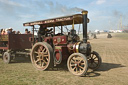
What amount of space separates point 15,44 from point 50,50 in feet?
9.59

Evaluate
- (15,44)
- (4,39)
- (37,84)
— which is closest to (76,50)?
(37,84)

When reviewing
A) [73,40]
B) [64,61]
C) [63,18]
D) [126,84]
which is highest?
[63,18]

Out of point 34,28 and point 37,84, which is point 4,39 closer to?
point 34,28

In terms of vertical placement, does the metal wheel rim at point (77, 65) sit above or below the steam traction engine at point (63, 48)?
below

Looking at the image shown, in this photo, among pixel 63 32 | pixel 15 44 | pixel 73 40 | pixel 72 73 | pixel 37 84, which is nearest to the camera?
pixel 37 84

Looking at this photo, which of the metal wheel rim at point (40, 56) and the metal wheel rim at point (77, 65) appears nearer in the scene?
the metal wheel rim at point (77, 65)

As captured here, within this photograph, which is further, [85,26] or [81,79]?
[85,26]

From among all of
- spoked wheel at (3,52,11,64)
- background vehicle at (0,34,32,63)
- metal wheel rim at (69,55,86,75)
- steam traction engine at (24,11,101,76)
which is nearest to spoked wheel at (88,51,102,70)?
steam traction engine at (24,11,101,76)

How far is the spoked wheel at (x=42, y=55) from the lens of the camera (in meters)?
5.52

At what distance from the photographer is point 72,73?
5.09m

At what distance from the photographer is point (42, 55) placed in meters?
5.88

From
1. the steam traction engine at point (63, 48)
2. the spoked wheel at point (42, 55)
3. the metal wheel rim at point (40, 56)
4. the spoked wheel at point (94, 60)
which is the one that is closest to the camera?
the steam traction engine at point (63, 48)

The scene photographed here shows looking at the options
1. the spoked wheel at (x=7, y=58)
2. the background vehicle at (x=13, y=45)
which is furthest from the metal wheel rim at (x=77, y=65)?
the spoked wheel at (x=7, y=58)

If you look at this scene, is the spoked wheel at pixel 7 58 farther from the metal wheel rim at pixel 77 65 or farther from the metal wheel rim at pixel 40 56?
the metal wheel rim at pixel 77 65
